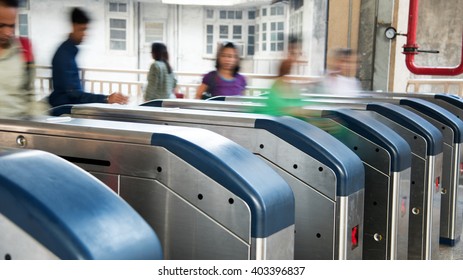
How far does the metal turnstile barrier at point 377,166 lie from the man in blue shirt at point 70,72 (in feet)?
1.06

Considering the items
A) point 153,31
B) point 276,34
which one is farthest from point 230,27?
point 153,31

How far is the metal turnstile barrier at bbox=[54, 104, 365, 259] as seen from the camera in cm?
192

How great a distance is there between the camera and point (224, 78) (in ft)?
10.8

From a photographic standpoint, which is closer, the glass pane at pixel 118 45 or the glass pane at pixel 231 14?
the glass pane at pixel 118 45

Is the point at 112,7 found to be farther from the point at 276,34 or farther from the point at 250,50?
the point at 276,34

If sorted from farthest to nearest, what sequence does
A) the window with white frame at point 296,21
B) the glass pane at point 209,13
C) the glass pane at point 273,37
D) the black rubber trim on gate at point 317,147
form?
the glass pane at point 209,13
the glass pane at point 273,37
the window with white frame at point 296,21
the black rubber trim on gate at point 317,147

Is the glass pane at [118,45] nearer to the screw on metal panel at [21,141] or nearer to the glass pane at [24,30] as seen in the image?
the glass pane at [24,30]

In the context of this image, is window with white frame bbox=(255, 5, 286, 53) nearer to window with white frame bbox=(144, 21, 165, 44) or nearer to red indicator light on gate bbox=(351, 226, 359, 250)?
window with white frame bbox=(144, 21, 165, 44)

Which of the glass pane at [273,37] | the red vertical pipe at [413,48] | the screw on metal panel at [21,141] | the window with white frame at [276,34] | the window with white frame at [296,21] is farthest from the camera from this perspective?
the glass pane at [273,37]

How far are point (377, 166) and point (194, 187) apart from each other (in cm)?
120

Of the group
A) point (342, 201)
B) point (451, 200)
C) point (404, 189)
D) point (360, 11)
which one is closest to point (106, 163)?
point (342, 201)

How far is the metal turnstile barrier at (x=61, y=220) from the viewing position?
98 centimetres

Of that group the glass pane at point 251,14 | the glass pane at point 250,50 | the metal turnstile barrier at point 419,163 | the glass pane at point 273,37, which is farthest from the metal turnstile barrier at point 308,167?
the glass pane at point 250,50

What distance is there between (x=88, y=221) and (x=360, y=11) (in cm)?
478
